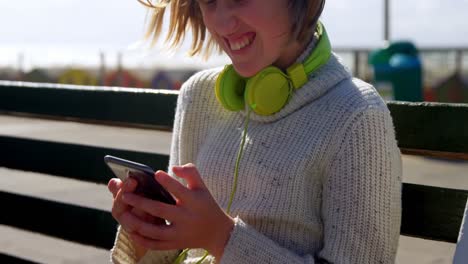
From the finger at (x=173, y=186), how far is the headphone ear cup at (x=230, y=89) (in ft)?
1.52

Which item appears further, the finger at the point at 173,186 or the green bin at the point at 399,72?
the green bin at the point at 399,72

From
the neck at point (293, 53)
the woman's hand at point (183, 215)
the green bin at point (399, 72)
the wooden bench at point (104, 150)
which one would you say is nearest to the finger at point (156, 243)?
the woman's hand at point (183, 215)

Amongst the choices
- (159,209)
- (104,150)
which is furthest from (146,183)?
(104,150)

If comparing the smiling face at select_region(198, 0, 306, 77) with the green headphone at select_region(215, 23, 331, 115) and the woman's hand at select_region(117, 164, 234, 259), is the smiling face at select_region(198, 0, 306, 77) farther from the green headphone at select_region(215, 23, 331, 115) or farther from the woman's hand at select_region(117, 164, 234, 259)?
the woman's hand at select_region(117, 164, 234, 259)

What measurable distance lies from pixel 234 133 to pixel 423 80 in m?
11.6

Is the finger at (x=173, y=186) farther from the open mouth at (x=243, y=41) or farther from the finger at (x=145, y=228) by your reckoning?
the open mouth at (x=243, y=41)

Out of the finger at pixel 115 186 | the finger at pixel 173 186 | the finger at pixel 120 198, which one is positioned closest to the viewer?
the finger at pixel 173 186

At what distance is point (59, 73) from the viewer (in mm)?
22250

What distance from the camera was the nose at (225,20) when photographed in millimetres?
2080

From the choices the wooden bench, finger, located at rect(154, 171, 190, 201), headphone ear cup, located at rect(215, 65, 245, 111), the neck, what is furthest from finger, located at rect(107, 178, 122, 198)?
the wooden bench

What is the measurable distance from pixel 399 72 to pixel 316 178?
36.0 feet

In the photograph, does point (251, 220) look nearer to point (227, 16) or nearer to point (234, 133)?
point (234, 133)

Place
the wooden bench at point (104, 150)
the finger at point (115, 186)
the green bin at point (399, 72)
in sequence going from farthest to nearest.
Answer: the green bin at point (399, 72)
the wooden bench at point (104, 150)
the finger at point (115, 186)

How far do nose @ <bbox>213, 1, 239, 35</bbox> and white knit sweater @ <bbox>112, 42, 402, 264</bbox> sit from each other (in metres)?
0.20
